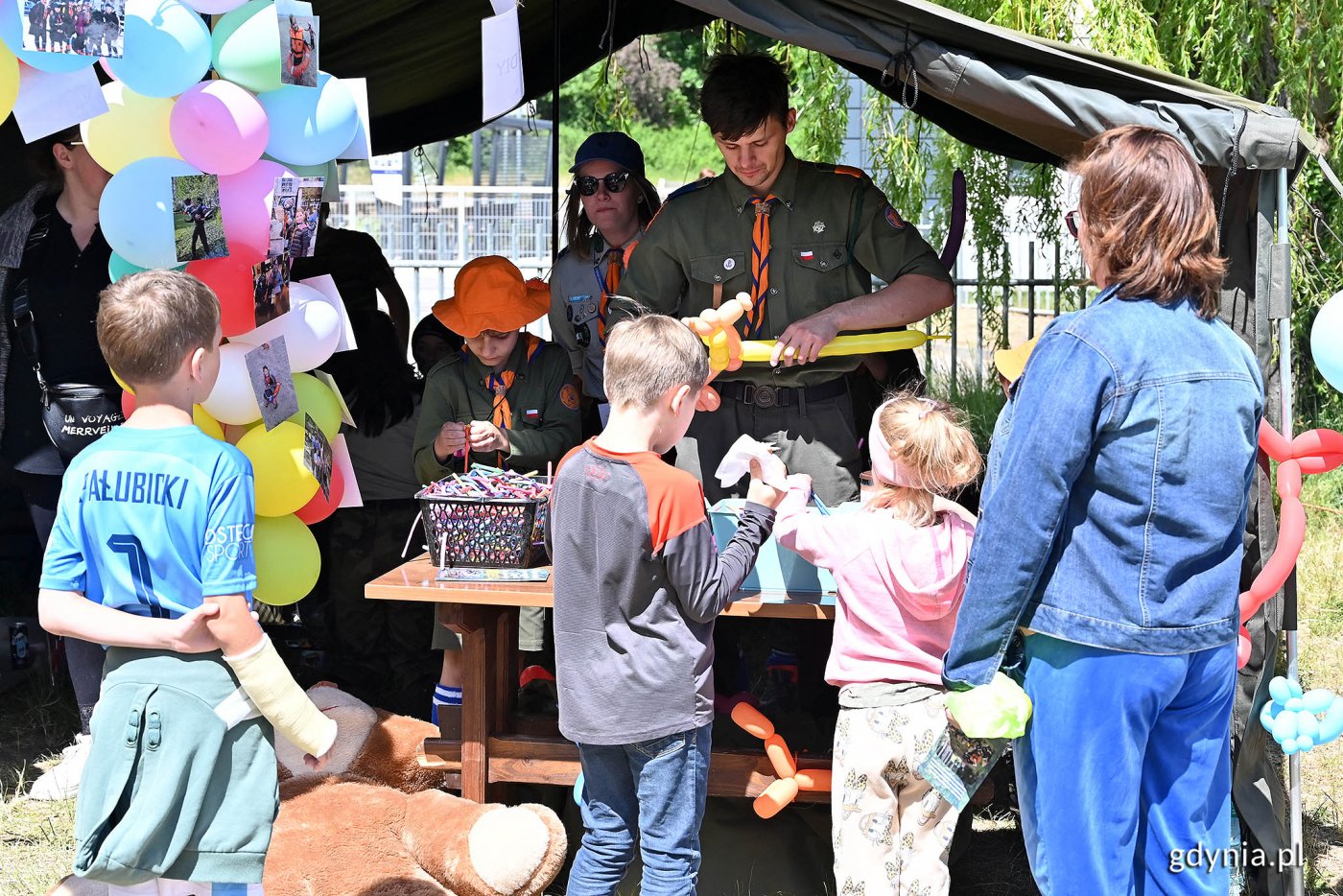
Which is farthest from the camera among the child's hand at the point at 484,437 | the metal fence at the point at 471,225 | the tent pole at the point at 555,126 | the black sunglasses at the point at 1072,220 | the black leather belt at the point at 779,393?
the metal fence at the point at 471,225

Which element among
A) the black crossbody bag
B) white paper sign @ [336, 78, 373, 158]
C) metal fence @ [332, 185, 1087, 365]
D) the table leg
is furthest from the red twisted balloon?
metal fence @ [332, 185, 1087, 365]

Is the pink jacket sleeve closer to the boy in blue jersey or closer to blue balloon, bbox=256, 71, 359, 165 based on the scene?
the boy in blue jersey

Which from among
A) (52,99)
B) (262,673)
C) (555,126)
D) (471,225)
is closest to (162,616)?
(262,673)

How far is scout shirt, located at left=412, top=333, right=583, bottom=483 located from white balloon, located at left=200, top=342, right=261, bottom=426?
928 mm

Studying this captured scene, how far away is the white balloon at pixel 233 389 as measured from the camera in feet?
10.3

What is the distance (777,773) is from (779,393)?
1.06m

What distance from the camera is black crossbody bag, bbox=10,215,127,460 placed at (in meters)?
3.77

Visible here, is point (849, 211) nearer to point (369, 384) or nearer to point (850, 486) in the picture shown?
point (850, 486)

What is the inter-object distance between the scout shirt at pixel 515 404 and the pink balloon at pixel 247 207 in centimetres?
106

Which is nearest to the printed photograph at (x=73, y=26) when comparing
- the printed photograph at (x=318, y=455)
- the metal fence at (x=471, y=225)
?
the printed photograph at (x=318, y=455)

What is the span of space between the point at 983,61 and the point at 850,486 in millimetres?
1233

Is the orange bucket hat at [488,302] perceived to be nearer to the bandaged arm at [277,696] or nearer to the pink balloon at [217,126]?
the pink balloon at [217,126]

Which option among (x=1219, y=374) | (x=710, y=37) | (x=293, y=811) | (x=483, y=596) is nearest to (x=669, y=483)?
(x=483, y=596)

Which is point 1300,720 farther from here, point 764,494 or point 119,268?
point 119,268
